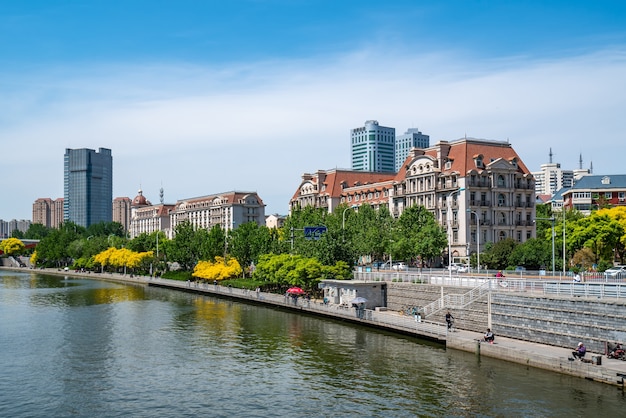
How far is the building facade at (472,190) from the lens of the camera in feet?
341

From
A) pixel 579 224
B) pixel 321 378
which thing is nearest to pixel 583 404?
pixel 321 378

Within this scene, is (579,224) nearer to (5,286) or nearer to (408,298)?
(408,298)

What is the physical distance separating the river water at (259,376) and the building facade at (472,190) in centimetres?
4471

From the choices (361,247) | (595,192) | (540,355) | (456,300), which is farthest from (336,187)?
(540,355)

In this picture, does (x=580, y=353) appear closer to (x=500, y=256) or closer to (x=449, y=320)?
(x=449, y=320)

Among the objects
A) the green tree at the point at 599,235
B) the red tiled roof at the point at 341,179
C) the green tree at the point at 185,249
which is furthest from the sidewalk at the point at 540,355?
the red tiled roof at the point at 341,179

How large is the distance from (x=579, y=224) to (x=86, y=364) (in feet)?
212

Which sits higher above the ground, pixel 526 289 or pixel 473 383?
pixel 526 289

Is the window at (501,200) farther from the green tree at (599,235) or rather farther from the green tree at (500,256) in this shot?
the green tree at (599,235)

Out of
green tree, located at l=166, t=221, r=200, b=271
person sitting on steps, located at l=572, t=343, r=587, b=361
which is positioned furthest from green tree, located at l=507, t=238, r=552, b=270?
green tree, located at l=166, t=221, r=200, b=271

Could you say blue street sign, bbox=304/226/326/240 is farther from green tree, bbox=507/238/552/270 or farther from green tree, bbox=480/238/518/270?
green tree, bbox=507/238/552/270

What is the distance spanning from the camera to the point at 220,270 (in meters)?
108

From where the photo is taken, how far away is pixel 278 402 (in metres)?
37.3

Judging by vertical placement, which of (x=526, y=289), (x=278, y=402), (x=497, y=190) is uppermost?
(x=497, y=190)
